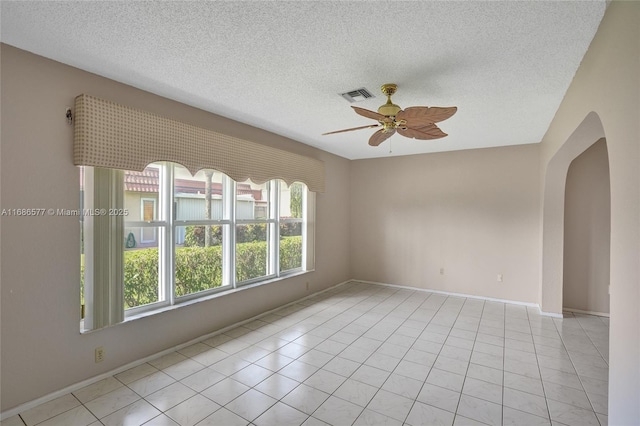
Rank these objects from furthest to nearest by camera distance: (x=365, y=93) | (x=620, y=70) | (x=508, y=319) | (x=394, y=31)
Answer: (x=508, y=319)
(x=365, y=93)
(x=394, y=31)
(x=620, y=70)

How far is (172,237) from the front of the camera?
123 inches

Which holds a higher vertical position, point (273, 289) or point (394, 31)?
point (394, 31)

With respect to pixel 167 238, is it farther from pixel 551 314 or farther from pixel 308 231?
pixel 551 314

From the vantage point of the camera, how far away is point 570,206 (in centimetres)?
436

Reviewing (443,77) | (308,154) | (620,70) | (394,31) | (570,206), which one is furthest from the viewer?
(308,154)

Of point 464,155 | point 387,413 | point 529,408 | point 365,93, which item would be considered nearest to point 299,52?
point 365,93

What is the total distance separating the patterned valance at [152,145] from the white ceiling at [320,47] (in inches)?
12.2

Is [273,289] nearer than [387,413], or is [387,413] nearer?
[387,413]

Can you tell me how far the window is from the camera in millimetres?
2475

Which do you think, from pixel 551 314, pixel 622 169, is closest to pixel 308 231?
pixel 551 314

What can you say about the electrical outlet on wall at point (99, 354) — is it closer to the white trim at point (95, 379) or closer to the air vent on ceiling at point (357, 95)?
the white trim at point (95, 379)

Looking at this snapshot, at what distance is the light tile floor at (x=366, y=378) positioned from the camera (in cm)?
210

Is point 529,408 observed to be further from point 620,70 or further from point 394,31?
point 394,31

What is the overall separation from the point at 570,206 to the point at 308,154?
400 centimetres
